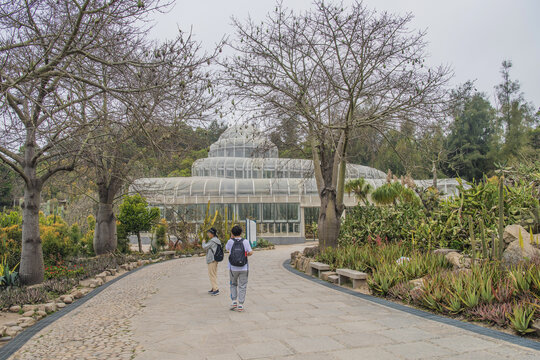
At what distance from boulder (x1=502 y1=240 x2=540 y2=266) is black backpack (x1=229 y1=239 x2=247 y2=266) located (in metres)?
4.22

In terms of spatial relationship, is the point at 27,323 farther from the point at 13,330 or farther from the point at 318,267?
the point at 318,267

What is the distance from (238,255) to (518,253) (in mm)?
4460

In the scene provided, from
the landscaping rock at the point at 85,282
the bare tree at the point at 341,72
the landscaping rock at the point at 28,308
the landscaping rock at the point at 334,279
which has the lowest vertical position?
the landscaping rock at the point at 85,282

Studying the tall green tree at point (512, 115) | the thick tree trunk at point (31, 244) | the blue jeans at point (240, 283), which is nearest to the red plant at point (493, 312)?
the blue jeans at point (240, 283)

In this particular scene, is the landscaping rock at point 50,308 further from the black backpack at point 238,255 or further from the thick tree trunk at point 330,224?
the thick tree trunk at point 330,224

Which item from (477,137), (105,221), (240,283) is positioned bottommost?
(240,283)

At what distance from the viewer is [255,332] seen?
500 cm

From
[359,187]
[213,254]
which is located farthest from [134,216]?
[213,254]

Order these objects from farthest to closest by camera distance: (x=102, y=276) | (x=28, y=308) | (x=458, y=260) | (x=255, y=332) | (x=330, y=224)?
1. (x=330, y=224)
2. (x=102, y=276)
3. (x=458, y=260)
4. (x=28, y=308)
5. (x=255, y=332)

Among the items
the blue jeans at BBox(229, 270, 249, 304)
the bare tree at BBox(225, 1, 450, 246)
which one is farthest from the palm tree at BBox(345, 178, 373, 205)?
the blue jeans at BBox(229, 270, 249, 304)

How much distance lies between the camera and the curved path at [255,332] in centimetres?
412

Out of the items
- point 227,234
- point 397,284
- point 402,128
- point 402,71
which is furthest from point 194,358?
point 227,234

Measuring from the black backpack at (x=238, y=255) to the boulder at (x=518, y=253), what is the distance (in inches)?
166

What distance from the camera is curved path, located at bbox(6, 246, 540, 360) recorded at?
4125mm
